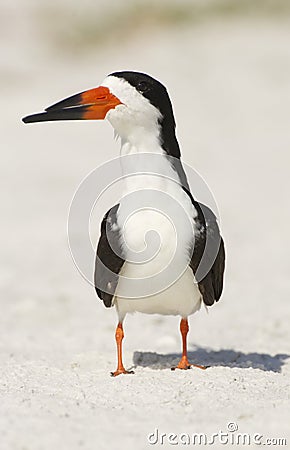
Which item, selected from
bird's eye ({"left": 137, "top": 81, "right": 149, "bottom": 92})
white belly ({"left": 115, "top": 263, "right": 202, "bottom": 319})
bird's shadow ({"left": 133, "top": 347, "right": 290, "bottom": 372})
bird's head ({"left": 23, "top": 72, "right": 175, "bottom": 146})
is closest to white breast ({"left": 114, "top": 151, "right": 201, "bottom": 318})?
white belly ({"left": 115, "top": 263, "right": 202, "bottom": 319})

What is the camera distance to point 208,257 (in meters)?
4.72

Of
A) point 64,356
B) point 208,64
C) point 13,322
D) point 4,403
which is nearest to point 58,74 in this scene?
point 208,64

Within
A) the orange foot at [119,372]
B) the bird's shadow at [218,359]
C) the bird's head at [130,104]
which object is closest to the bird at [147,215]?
the bird's head at [130,104]

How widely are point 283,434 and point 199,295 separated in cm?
146

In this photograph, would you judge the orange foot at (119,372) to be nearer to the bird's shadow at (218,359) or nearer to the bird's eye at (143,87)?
the bird's shadow at (218,359)

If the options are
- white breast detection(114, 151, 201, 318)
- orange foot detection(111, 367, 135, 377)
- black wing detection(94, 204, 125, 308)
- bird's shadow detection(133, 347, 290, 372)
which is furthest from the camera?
bird's shadow detection(133, 347, 290, 372)

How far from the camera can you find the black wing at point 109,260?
4.57 m

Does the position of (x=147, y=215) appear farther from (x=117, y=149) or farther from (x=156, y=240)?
(x=117, y=149)

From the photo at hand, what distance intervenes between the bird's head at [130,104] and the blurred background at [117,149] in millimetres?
1649

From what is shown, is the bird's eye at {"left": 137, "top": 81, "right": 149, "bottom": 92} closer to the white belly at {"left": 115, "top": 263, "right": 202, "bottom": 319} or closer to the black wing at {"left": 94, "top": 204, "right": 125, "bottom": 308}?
the black wing at {"left": 94, "top": 204, "right": 125, "bottom": 308}

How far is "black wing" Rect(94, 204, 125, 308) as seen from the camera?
4570 millimetres

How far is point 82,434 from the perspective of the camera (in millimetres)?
3498

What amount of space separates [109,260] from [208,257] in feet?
1.92

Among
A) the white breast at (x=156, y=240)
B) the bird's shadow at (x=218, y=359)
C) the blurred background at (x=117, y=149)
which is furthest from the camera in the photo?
the blurred background at (x=117, y=149)
